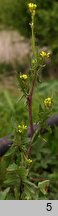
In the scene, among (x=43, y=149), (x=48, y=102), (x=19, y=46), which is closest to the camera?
(x=48, y=102)

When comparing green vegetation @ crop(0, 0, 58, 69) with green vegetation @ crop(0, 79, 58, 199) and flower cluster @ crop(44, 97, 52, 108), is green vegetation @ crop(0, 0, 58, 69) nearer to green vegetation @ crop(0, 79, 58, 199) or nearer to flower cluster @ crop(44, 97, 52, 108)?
green vegetation @ crop(0, 79, 58, 199)

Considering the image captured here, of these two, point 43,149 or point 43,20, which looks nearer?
point 43,149

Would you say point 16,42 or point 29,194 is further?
point 16,42

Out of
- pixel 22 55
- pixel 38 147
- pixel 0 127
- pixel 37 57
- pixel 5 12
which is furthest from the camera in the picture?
pixel 22 55

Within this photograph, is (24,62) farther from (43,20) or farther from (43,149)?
(43,149)

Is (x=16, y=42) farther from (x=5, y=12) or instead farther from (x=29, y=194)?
(x=29, y=194)

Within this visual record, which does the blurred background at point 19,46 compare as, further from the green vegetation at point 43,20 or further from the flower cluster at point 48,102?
the flower cluster at point 48,102

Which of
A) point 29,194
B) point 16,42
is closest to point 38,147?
point 29,194

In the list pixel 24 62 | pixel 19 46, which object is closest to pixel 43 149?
pixel 24 62

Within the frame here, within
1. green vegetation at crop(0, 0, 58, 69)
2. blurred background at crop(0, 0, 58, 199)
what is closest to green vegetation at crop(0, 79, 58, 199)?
blurred background at crop(0, 0, 58, 199)
